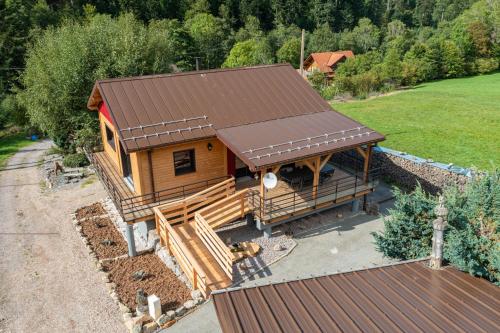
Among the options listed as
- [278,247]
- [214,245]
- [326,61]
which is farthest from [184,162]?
[326,61]

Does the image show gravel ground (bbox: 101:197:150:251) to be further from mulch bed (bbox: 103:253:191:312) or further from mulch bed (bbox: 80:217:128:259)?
mulch bed (bbox: 103:253:191:312)

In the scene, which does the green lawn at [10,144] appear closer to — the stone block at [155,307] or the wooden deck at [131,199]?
the wooden deck at [131,199]

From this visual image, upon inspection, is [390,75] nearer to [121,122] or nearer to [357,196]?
[357,196]

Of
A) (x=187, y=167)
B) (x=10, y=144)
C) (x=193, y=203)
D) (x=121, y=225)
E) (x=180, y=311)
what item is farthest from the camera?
(x=10, y=144)

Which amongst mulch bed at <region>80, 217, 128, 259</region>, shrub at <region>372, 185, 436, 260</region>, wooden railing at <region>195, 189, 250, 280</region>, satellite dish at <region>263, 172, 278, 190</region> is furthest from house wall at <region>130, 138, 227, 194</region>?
shrub at <region>372, 185, 436, 260</region>

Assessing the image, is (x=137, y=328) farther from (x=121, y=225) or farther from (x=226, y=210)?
(x=121, y=225)
